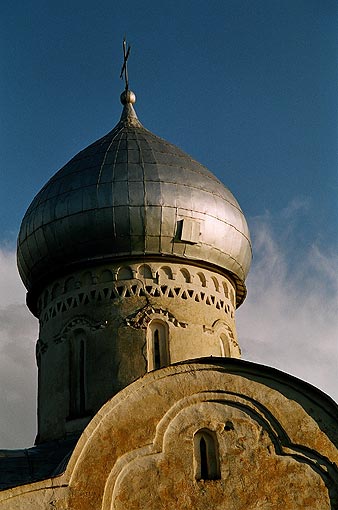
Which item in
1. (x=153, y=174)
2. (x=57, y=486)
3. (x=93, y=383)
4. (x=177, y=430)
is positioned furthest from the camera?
(x=153, y=174)

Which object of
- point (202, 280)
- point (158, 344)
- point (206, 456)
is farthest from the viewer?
point (202, 280)

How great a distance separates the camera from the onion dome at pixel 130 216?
10.4 meters

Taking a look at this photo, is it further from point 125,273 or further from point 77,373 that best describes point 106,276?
point 77,373

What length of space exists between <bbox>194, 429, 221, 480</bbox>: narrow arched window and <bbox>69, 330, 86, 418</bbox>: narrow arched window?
2.19m

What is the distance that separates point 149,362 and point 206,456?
2.10 metres

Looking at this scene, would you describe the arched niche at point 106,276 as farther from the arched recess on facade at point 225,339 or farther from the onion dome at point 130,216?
the arched recess on facade at point 225,339

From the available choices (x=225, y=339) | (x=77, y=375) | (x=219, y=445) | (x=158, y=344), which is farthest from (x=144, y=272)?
(x=219, y=445)

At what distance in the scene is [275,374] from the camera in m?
8.39

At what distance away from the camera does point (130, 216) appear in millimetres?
10359

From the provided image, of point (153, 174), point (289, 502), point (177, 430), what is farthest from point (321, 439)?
point (153, 174)

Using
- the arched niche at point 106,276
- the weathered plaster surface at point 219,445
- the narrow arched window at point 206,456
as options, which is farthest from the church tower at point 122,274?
the narrow arched window at point 206,456

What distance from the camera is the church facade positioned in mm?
7848

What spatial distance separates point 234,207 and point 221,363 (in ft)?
10.8

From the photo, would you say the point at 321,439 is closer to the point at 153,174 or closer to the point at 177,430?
the point at 177,430
